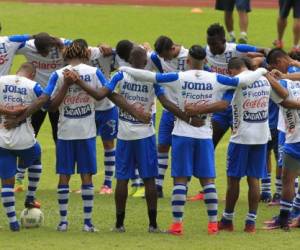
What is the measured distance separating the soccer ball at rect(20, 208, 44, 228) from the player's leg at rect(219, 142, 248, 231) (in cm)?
215

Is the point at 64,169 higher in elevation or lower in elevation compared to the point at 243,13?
higher

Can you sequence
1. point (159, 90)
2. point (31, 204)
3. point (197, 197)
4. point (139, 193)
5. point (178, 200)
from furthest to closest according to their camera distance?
point (139, 193), point (197, 197), point (31, 204), point (159, 90), point (178, 200)

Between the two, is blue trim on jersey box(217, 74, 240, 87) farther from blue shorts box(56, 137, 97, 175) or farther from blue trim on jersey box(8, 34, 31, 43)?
blue trim on jersey box(8, 34, 31, 43)

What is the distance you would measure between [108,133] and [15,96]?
2.79 m

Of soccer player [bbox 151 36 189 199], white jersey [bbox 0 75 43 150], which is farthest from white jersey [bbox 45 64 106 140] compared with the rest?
soccer player [bbox 151 36 189 199]

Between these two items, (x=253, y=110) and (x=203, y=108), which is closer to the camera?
(x=203, y=108)

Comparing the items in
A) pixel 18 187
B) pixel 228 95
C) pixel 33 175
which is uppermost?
pixel 228 95

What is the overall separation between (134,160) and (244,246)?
1.77 metres

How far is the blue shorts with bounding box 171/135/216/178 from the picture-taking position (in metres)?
12.0

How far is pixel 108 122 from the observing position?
1491 cm

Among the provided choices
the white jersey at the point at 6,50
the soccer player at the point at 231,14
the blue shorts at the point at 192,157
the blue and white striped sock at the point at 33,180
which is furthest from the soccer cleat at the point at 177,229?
the soccer player at the point at 231,14

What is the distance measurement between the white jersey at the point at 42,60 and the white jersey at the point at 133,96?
8.24 ft

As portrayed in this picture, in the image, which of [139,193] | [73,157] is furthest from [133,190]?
[73,157]

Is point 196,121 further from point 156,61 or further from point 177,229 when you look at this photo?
point 156,61
